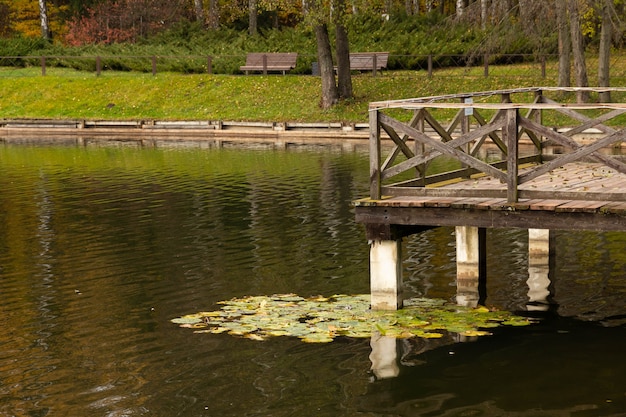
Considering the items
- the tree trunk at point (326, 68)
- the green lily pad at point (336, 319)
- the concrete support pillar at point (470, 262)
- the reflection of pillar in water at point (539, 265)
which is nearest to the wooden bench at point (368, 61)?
the tree trunk at point (326, 68)

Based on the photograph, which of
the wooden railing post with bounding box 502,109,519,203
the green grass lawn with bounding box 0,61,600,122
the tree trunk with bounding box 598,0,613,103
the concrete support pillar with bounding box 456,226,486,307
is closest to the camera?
the wooden railing post with bounding box 502,109,519,203

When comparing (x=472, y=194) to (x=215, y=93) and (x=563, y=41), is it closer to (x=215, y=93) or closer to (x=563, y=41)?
(x=563, y=41)

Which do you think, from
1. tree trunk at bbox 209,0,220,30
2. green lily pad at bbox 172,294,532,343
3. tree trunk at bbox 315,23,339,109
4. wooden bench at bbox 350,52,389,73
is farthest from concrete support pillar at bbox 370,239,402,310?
tree trunk at bbox 209,0,220,30

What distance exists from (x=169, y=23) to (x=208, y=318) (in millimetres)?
56669

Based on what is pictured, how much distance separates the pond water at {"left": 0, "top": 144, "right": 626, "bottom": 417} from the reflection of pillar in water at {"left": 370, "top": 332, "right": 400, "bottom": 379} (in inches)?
3.5

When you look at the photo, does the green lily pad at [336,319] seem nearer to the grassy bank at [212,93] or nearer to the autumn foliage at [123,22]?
the grassy bank at [212,93]

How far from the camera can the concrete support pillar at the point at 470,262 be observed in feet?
52.6

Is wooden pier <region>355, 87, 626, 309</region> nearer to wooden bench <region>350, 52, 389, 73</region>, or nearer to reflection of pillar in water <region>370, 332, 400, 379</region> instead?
reflection of pillar in water <region>370, 332, 400, 379</region>

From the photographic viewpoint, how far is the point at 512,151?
13508 mm

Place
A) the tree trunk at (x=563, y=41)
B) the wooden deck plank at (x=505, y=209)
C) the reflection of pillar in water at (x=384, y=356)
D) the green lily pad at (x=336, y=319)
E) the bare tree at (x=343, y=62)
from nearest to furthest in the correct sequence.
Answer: the reflection of pillar in water at (x=384, y=356) < the wooden deck plank at (x=505, y=209) < the green lily pad at (x=336, y=319) < the tree trunk at (x=563, y=41) < the bare tree at (x=343, y=62)

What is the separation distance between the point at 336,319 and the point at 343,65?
33.1m

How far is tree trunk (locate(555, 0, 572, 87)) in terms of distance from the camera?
3988cm

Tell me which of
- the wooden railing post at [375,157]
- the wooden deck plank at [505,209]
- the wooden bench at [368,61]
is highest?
the wooden bench at [368,61]

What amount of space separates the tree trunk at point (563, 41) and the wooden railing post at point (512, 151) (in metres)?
27.5
